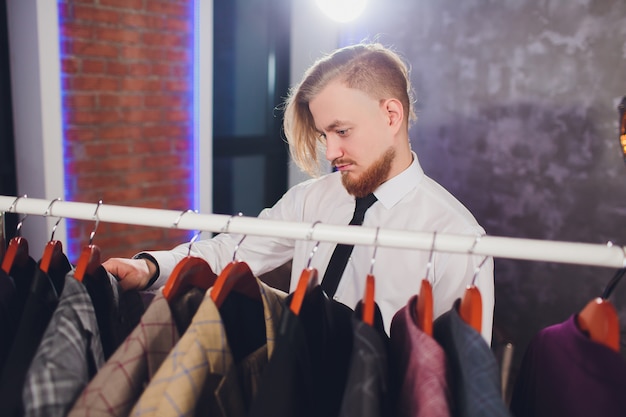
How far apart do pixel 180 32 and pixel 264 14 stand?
1.05 metres

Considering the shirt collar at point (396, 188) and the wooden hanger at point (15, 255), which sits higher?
the shirt collar at point (396, 188)

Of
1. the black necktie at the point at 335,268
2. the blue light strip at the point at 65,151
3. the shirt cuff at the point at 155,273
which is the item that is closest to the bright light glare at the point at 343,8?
the blue light strip at the point at 65,151

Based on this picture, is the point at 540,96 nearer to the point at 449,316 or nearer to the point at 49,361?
the point at 449,316

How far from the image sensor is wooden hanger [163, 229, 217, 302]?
31.6 inches

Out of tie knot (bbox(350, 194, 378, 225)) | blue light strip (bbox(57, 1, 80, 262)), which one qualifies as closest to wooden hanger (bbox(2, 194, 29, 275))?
tie knot (bbox(350, 194, 378, 225))

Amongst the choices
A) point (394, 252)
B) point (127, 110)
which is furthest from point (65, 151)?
point (394, 252)

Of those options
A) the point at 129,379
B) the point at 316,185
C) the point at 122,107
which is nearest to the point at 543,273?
the point at 316,185

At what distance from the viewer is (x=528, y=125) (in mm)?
2783

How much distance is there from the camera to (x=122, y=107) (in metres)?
2.78

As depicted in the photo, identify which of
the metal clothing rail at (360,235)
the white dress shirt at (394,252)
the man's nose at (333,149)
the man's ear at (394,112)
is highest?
the man's ear at (394,112)

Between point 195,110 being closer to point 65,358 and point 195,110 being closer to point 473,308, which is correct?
point 65,358

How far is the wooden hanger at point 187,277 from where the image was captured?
802 millimetres

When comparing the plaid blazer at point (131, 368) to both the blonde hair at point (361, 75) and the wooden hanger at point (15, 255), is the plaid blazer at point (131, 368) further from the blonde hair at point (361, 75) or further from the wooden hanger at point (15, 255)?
the blonde hair at point (361, 75)

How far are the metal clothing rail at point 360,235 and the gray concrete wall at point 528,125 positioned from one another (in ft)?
5.89
